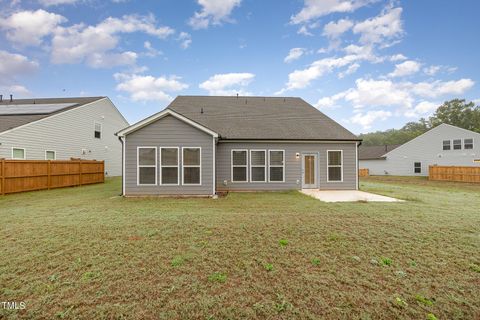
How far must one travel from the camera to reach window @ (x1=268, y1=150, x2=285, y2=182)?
36.3 feet

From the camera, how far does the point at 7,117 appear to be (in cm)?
1495

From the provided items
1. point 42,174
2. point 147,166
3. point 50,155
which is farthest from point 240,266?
point 50,155

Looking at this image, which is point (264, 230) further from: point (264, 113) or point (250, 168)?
point (264, 113)

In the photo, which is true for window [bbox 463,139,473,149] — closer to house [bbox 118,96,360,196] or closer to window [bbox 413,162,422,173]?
window [bbox 413,162,422,173]

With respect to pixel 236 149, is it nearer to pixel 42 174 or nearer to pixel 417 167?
pixel 42 174

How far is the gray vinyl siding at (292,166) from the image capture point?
10945 millimetres

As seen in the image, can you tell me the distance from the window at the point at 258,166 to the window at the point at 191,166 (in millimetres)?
2924

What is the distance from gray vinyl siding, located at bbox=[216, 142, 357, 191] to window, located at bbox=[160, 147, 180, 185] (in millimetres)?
2304

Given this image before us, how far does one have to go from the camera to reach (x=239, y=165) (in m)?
11.0

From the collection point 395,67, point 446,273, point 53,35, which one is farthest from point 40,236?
point 395,67

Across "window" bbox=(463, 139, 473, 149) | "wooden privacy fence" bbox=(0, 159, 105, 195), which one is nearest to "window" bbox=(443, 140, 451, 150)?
"window" bbox=(463, 139, 473, 149)

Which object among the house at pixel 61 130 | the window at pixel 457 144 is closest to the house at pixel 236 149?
the house at pixel 61 130

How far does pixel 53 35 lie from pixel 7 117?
6736 millimetres

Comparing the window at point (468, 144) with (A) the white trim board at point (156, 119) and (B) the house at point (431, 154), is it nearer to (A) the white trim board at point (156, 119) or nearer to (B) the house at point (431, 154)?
(B) the house at point (431, 154)
